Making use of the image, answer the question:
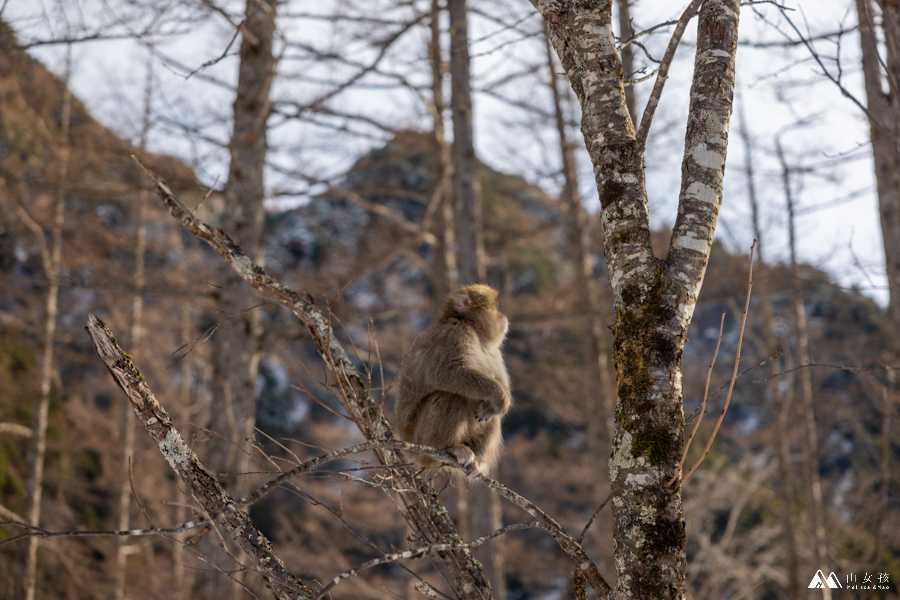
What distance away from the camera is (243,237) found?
6.91m

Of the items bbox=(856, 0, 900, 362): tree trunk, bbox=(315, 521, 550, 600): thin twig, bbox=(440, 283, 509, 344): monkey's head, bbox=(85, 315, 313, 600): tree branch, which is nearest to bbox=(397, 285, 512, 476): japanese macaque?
bbox=(440, 283, 509, 344): monkey's head

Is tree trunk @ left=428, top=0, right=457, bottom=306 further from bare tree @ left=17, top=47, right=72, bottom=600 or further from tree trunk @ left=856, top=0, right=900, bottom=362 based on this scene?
bare tree @ left=17, top=47, right=72, bottom=600

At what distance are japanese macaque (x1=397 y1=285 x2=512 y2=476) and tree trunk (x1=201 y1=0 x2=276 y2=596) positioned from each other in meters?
3.41

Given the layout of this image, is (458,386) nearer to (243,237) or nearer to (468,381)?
(468,381)

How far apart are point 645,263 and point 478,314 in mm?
1999

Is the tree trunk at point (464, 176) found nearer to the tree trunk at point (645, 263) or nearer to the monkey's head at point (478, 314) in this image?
the monkey's head at point (478, 314)

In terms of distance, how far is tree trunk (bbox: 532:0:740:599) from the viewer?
1.77 m

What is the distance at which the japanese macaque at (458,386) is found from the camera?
10.8 ft

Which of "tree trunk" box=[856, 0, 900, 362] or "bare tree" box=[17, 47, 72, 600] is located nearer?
"tree trunk" box=[856, 0, 900, 362]

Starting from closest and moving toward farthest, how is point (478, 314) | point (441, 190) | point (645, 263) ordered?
point (645, 263) → point (478, 314) → point (441, 190)

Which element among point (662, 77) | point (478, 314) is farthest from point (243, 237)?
point (662, 77)

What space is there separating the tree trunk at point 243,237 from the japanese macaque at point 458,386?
3.41 m

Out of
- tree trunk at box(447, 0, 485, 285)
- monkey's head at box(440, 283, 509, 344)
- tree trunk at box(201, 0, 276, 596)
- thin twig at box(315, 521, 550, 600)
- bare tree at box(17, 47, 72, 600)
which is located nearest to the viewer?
thin twig at box(315, 521, 550, 600)

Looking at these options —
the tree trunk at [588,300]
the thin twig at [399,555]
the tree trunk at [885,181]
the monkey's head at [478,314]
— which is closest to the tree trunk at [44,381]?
the tree trunk at [588,300]
